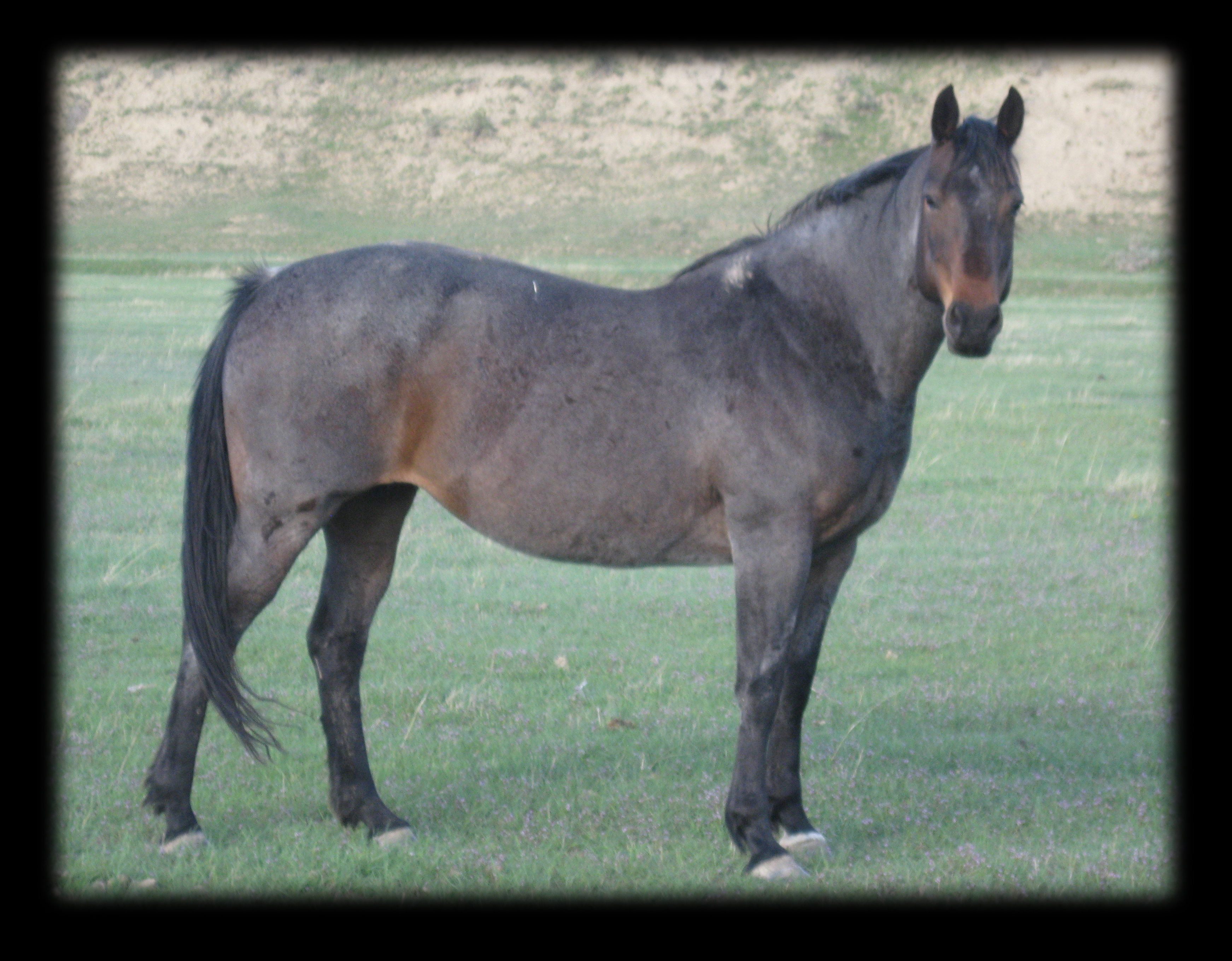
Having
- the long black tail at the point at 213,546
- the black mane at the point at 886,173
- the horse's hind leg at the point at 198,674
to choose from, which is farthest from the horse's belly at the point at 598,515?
the black mane at the point at 886,173

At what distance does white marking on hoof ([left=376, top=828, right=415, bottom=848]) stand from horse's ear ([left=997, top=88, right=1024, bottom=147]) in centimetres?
363

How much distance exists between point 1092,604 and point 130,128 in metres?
81.3

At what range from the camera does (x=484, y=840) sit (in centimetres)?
522

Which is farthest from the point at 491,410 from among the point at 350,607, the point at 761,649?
the point at 761,649

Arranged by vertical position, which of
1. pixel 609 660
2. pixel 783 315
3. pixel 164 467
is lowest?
pixel 164 467

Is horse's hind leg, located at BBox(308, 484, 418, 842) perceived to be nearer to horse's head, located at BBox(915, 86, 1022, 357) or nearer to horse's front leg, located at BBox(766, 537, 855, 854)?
horse's front leg, located at BBox(766, 537, 855, 854)

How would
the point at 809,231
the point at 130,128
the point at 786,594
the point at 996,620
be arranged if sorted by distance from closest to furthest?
the point at 786,594 < the point at 809,231 < the point at 996,620 < the point at 130,128

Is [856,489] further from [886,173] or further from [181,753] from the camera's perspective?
[181,753]

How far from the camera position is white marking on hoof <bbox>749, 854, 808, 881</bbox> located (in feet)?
16.0

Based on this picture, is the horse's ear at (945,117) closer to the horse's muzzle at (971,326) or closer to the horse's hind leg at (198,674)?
the horse's muzzle at (971,326)

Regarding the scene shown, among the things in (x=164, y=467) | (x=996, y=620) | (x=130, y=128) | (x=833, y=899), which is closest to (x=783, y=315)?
(x=833, y=899)

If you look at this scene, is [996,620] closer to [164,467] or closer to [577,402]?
[577,402]

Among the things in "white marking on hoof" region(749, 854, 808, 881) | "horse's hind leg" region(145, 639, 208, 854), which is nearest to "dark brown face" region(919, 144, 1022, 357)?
"white marking on hoof" region(749, 854, 808, 881)

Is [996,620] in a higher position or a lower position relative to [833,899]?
lower
